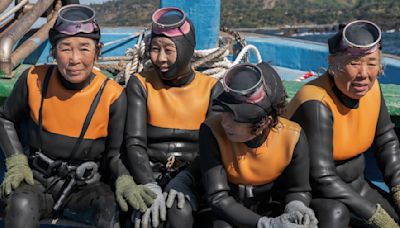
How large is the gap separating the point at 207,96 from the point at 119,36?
4216 mm

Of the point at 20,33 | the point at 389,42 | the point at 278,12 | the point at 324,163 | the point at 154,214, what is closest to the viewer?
the point at 154,214

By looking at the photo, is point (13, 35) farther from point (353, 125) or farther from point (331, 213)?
point (331, 213)

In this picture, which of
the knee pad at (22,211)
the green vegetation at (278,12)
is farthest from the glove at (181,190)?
the green vegetation at (278,12)

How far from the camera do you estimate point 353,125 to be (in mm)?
2633

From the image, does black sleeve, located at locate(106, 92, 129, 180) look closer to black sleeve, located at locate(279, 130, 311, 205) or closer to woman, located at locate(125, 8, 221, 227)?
woman, located at locate(125, 8, 221, 227)

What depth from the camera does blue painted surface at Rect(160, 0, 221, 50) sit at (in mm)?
4883

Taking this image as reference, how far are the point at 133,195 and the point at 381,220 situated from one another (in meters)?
1.06

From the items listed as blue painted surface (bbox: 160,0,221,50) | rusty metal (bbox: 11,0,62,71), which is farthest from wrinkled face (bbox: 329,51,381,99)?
blue painted surface (bbox: 160,0,221,50)

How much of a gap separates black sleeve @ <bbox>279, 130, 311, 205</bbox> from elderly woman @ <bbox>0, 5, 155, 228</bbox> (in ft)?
2.31

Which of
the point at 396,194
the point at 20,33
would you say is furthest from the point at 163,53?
the point at 20,33

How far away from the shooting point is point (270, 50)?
22.4 ft

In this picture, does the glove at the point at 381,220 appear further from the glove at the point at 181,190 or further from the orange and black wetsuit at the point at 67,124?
the orange and black wetsuit at the point at 67,124

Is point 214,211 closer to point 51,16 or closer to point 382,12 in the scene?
point 51,16

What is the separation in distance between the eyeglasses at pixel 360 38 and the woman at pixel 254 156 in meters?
0.36
